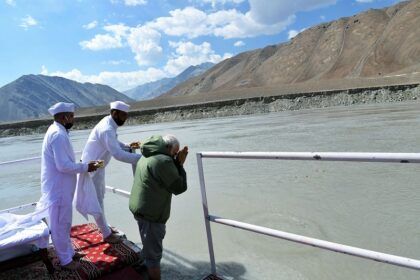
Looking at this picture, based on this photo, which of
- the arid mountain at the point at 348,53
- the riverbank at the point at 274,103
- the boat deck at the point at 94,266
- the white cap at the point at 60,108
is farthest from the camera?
the arid mountain at the point at 348,53

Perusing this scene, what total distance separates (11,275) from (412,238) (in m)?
4.75

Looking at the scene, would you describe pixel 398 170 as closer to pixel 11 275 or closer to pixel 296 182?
pixel 296 182

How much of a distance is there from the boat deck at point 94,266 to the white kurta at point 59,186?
0.57ft

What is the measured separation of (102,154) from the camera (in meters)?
4.10

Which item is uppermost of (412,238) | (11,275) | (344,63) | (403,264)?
(344,63)

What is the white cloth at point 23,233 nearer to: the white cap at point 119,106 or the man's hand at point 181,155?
the white cap at point 119,106

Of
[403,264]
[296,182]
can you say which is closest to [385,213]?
[296,182]

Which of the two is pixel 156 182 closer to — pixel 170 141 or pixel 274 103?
pixel 170 141

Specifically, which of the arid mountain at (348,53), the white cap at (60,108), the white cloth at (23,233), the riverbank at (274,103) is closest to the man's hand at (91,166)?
the white cap at (60,108)

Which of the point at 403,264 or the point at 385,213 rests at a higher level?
the point at 403,264

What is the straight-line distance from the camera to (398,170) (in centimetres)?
887

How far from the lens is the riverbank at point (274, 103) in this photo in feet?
133

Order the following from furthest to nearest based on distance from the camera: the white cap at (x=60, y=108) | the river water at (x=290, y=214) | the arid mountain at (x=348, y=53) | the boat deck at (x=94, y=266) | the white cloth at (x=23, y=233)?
the arid mountain at (x=348, y=53) → the river water at (x=290, y=214) → the white cap at (x=60, y=108) → the boat deck at (x=94, y=266) → the white cloth at (x=23, y=233)

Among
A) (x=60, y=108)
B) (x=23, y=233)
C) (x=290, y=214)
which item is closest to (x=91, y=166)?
(x=60, y=108)
